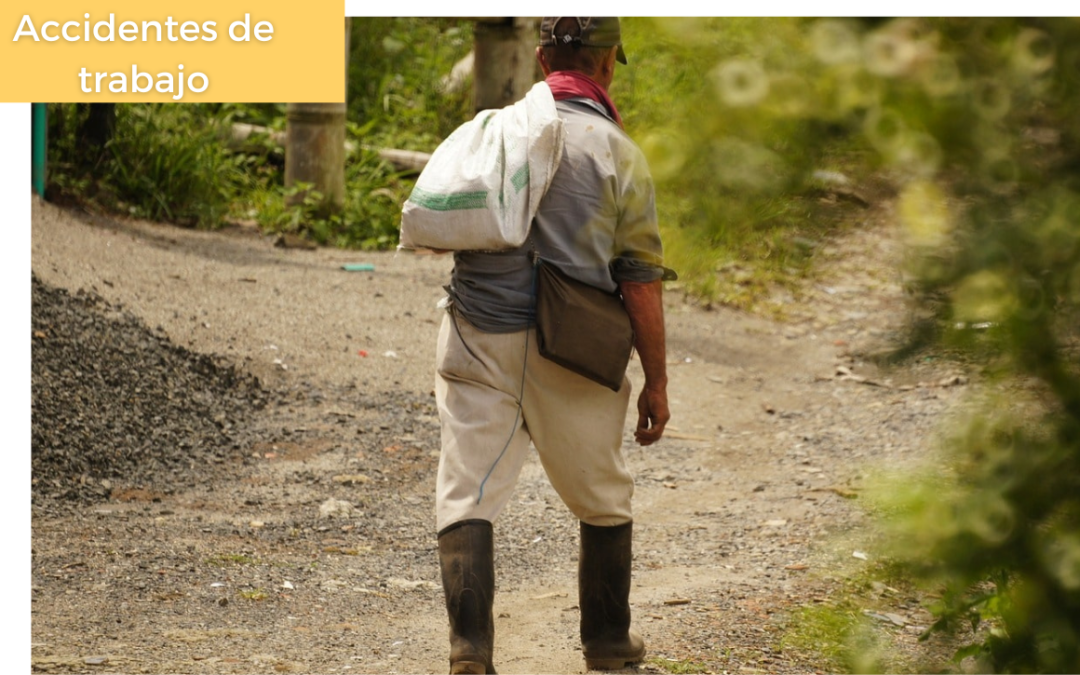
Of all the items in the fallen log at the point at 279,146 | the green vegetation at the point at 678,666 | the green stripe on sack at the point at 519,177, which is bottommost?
the green vegetation at the point at 678,666

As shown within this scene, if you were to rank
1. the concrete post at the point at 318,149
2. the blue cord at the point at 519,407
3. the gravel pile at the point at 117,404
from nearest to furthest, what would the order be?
the blue cord at the point at 519,407 < the gravel pile at the point at 117,404 < the concrete post at the point at 318,149

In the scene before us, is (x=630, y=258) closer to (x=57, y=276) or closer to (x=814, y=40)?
(x=814, y=40)

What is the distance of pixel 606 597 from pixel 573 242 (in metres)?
1.00

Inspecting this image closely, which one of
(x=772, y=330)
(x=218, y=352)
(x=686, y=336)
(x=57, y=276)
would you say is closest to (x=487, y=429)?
(x=218, y=352)

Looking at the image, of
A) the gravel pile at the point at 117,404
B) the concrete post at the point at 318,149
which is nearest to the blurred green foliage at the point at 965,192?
the gravel pile at the point at 117,404

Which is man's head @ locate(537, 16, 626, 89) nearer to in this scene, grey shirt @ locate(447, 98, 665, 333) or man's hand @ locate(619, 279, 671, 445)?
grey shirt @ locate(447, 98, 665, 333)

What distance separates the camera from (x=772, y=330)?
9141 millimetres

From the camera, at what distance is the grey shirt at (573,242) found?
115 inches

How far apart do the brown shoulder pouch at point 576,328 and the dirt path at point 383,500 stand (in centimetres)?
75

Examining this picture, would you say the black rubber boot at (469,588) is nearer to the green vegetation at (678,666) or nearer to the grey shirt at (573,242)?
the grey shirt at (573,242)

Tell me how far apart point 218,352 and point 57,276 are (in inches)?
46.2

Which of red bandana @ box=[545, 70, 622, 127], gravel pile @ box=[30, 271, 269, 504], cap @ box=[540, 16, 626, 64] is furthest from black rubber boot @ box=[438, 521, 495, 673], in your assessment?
gravel pile @ box=[30, 271, 269, 504]

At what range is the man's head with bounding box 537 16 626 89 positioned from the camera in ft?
9.64

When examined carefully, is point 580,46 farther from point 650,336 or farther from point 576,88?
point 650,336
